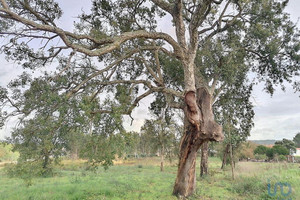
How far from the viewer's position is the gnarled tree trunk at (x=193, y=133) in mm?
8031

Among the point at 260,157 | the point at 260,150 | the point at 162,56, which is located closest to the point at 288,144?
the point at 260,150

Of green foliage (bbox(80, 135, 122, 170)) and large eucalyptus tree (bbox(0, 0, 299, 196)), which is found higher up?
large eucalyptus tree (bbox(0, 0, 299, 196))

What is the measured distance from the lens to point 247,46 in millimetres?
12070

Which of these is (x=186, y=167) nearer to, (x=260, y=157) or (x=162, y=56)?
(x=162, y=56)

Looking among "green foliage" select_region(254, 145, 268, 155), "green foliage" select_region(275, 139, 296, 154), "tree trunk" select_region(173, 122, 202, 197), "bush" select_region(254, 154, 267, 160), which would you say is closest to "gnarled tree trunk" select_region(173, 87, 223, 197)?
"tree trunk" select_region(173, 122, 202, 197)

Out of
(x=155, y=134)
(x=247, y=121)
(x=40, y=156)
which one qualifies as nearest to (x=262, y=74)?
(x=247, y=121)

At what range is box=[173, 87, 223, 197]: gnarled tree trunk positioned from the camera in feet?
26.3

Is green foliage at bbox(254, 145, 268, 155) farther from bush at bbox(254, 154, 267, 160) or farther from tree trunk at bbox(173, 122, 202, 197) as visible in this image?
tree trunk at bbox(173, 122, 202, 197)

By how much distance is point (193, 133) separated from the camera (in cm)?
856

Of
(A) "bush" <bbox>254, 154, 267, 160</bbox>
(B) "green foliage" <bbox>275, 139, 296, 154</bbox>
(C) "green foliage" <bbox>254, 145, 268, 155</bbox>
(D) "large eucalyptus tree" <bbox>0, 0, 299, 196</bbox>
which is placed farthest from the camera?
(B) "green foliage" <bbox>275, 139, 296, 154</bbox>

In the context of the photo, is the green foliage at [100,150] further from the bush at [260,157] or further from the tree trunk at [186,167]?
the bush at [260,157]

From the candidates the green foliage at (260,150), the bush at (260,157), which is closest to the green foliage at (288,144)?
the green foliage at (260,150)

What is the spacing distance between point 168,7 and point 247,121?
1013 cm

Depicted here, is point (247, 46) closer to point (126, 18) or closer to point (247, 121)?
point (247, 121)
